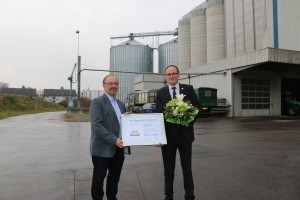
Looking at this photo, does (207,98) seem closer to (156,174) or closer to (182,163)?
(156,174)

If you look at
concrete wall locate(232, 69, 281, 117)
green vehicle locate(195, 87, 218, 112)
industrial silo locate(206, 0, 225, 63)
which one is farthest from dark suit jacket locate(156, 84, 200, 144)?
industrial silo locate(206, 0, 225, 63)

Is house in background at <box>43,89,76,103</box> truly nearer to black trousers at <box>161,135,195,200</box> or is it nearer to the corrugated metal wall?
the corrugated metal wall

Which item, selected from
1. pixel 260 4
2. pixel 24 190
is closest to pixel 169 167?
pixel 24 190

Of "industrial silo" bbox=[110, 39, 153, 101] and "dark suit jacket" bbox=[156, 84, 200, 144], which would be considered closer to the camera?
"dark suit jacket" bbox=[156, 84, 200, 144]

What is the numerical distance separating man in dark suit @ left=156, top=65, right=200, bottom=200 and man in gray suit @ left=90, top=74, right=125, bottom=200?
2.26 feet

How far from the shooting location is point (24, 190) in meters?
5.26

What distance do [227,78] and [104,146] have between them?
96.2ft

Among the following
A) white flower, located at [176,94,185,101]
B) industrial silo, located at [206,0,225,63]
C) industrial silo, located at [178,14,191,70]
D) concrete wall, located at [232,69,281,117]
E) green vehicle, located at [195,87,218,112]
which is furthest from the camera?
industrial silo, located at [178,14,191,70]

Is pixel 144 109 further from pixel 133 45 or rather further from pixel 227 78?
pixel 133 45

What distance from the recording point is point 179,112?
407 centimetres

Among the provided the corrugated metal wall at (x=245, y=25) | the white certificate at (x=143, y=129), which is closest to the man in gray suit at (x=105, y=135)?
the white certificate at (x=143, y=129)

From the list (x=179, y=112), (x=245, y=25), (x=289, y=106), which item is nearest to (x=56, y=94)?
(x=245, y=25)

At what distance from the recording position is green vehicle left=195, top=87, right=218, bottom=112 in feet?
99.0

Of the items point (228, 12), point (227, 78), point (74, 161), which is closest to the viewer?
point (74, 161)
